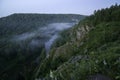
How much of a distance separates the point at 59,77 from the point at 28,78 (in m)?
122

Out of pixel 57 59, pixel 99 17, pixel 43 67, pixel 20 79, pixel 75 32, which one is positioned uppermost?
pixel 99 17

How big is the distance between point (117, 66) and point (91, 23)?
7497 centimetres

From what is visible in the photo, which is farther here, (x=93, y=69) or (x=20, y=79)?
(x=20, y=79)

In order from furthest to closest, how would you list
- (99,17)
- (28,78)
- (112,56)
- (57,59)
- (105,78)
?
(28,78) → (99,17) → (57,59) → (112,56) → (105,78)

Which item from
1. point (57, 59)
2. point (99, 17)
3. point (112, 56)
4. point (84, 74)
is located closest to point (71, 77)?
point (84, 74)

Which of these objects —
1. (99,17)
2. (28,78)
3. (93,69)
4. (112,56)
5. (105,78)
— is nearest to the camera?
(105,78)

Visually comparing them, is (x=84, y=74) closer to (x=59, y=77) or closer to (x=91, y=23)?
(x=59, y=77)

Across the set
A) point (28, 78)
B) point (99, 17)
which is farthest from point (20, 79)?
point (99, 17)

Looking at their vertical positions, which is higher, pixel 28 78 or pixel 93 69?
pixel 93 69

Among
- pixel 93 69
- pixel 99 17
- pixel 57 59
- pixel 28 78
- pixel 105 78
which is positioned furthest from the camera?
pixel 28 78

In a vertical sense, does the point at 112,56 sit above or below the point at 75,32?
above

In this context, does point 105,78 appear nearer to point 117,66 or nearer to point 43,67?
point 117,66

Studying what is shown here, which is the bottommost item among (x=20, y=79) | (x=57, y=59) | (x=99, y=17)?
(x=20, y=79)

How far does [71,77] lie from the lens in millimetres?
24766
